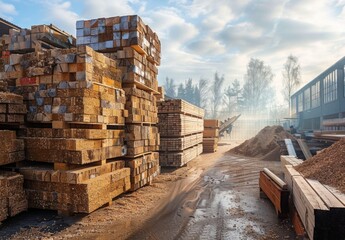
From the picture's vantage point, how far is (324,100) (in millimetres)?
23422

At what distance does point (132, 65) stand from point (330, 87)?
72.0 ft

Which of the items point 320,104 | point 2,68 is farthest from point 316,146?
point 320,104

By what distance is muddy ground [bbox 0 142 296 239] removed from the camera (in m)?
3.77

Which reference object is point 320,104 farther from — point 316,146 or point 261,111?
point 261,111

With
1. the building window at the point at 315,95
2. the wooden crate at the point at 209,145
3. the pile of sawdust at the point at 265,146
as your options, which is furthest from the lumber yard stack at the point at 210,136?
the building window at the point at 315,95

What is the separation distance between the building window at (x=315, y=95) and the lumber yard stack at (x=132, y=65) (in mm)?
24134

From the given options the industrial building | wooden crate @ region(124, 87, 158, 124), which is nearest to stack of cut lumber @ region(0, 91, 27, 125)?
wooden crate @ region(124, 87, 158, 124)

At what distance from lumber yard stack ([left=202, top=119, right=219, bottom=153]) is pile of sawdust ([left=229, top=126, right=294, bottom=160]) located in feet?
4.28

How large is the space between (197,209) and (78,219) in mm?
2213

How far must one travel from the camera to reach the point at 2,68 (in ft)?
18.9

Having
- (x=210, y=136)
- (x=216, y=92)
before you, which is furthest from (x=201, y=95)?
(x=210, y=136)

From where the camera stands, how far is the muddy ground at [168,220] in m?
3.77

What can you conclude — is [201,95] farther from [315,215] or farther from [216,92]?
[315,215]

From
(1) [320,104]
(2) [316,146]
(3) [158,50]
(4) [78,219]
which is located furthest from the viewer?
(1) [320,104]
